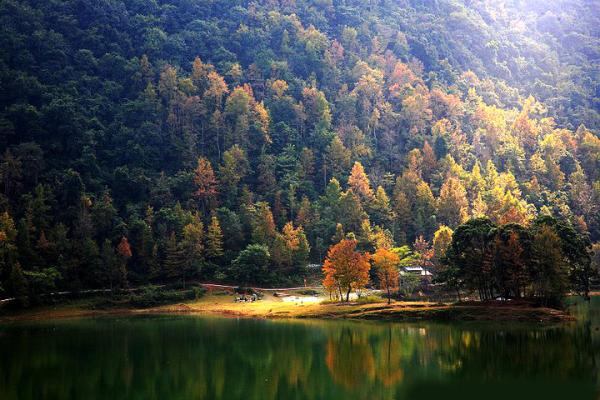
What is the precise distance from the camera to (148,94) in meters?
144

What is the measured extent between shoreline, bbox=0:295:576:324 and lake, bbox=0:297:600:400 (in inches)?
132

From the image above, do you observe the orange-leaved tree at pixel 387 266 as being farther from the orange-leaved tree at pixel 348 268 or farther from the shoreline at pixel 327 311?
the shoreline at pixel 327 311

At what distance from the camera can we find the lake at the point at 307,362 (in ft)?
128

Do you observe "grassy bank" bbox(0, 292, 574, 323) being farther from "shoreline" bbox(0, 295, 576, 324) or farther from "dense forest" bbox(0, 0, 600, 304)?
"dense forest" bbox(0, 0, 600, 304)

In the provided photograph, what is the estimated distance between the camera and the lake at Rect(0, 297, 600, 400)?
3888cm

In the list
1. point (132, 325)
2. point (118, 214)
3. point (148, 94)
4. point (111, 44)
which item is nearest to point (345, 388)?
point (132, 325)

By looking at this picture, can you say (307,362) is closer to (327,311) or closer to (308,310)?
(327,311)

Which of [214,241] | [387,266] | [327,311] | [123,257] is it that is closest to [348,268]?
[387,266]

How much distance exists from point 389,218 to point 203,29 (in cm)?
8527

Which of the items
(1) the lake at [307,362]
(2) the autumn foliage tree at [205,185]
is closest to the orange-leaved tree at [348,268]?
(1) the lake at [307,362]

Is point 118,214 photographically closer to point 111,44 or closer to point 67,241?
point 67,241

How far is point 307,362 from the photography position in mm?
48531

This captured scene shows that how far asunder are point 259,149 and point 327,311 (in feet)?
224

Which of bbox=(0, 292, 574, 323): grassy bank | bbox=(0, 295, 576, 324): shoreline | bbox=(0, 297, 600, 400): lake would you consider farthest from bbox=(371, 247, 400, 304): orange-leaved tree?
bbox=(0, 297, 600, 400): lake
